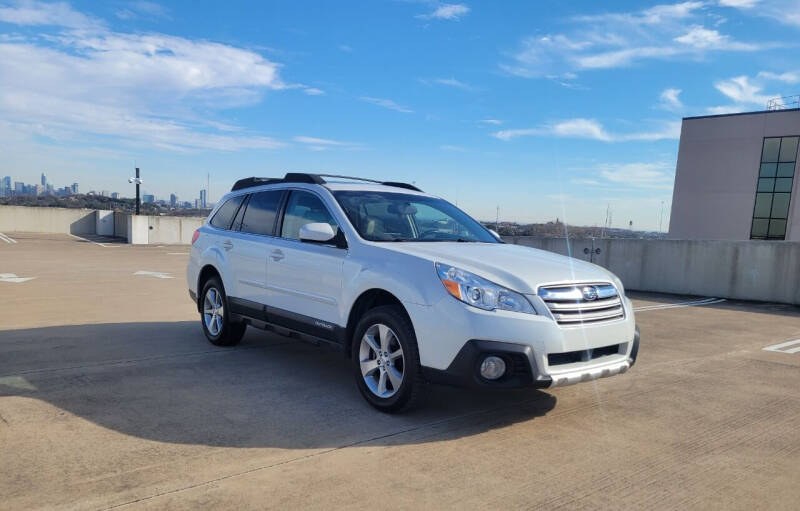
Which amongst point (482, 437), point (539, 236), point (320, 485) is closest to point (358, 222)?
point (482, 437)

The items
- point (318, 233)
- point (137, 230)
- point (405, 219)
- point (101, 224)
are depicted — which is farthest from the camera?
point (101, 224)

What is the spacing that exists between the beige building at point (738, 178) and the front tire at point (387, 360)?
49.0 metres

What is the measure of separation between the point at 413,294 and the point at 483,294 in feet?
1.63

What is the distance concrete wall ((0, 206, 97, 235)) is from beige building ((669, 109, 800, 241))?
4571 cm

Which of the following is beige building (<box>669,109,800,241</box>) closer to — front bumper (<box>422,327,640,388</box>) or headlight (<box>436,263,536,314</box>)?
front bumper (<box>422,327,640,388</box>)

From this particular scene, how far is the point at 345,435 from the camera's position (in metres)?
3.75

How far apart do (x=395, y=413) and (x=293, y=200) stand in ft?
7.80

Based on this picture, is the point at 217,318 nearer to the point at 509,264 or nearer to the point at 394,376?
the point at 394,376

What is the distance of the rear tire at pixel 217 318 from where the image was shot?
6156 millimetres

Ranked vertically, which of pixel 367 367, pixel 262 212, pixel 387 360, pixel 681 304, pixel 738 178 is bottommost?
pixel 681 304

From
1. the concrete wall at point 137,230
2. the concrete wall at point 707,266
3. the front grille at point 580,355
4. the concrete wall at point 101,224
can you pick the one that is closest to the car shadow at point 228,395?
the front grille at point 580,355

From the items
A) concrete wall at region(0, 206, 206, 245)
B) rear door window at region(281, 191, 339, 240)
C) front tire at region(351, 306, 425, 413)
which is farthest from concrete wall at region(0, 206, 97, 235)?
front tire at region(351, 306, 425, 413)

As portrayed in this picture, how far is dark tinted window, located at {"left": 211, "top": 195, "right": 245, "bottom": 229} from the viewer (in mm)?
6352

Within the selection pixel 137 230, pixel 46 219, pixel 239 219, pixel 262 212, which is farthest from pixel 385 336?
pixel 46 219
